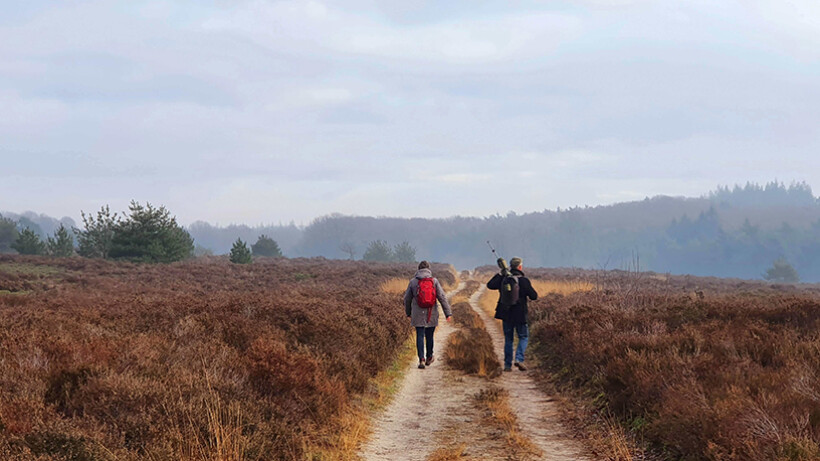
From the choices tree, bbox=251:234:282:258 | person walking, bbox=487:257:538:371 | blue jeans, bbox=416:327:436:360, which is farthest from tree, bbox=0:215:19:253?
person walking, bbox=487:257:538:371

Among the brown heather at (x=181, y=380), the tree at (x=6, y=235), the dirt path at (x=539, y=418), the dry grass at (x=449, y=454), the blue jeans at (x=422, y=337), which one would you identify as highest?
the tree at (x=6, y=235)

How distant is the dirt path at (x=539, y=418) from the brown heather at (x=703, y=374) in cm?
53

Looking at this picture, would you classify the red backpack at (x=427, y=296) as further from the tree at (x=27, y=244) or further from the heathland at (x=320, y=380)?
the tree at (x=27, y=244)

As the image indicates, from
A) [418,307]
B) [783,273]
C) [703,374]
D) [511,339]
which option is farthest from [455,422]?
[783,273]

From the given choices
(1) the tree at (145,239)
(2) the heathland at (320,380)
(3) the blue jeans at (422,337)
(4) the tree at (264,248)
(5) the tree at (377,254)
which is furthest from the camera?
(5) the tree at (377,254)

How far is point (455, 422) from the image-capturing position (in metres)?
7.83

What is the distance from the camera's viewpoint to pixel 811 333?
31.5 feet

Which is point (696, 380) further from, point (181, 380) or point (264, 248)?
point (264, 248)

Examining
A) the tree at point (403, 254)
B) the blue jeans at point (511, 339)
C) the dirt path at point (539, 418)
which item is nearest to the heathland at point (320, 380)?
the dirt path at point (539, 418)

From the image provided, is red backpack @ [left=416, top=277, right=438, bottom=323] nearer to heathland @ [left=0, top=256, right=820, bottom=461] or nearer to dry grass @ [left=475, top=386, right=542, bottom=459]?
heathland @ [left=0, top=256, right=820, bottom=461]

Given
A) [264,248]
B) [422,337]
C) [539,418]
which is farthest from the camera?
[264,248]

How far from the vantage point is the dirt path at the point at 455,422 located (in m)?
6.47

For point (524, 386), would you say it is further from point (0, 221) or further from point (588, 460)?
point (0, 221)

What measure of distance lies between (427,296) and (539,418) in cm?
394
